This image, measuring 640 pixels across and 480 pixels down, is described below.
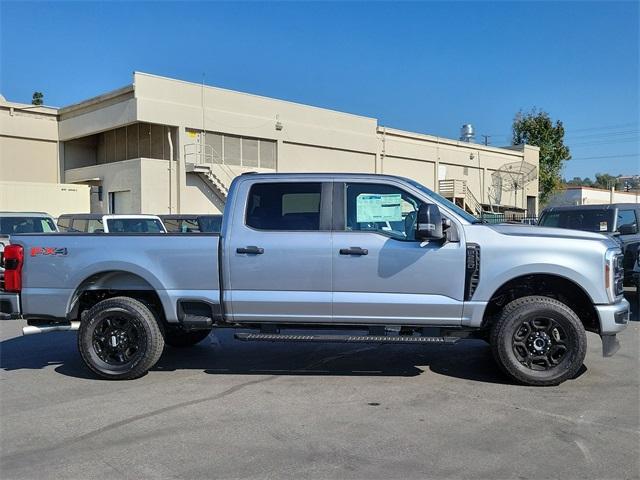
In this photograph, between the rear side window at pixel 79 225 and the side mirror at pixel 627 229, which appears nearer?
the side mirror at pixel 627 229

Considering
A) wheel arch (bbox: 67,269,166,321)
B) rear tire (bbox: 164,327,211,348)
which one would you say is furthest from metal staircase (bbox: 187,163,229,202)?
wheel arch (bbox: 67,269,166,321)

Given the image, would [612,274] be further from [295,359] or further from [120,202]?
[120,202]

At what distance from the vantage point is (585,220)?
38.6 feet

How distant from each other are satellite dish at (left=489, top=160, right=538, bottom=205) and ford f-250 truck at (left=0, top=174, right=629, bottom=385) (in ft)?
151

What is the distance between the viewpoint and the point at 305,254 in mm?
5898

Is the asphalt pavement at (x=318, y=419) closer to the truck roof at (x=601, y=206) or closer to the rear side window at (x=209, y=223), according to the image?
the truck roof at (x=601, y=206)

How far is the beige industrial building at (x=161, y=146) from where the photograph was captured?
2916cm

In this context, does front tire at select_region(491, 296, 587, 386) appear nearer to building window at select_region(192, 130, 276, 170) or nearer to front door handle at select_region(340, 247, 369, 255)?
front door handle at select_region(340, 247, 369, 255)

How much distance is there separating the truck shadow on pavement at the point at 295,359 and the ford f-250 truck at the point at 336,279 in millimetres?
596

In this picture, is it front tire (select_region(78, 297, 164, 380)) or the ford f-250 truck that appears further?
front tire (select_region(78, 297, 164, 380))

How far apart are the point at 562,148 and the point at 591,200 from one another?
43.6 ft

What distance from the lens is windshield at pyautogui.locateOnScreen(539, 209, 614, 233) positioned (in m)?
11.5

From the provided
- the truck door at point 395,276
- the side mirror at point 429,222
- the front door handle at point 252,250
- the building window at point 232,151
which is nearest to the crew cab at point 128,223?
the front door handle at point 252,250

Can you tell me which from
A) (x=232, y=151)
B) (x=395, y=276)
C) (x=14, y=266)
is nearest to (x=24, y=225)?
(x=14, y=266)
